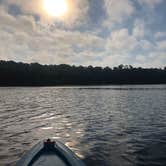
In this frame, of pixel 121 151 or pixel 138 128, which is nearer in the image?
pixel 121 151

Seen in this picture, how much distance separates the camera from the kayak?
12672mm

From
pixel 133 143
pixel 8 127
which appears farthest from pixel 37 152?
pixel 8 127

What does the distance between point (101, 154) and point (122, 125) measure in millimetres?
10970

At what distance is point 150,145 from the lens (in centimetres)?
1994

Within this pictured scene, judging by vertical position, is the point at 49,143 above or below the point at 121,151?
above

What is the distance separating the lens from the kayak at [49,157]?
41.6 feet

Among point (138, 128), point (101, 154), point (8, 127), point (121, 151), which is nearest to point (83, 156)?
point (101, 154)

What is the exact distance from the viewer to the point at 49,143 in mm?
14742

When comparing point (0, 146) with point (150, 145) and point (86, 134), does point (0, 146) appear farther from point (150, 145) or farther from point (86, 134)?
point (150, 145)

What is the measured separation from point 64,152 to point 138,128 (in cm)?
1411

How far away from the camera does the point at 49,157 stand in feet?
43.9

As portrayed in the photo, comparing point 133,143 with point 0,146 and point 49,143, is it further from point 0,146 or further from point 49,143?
point 0,146

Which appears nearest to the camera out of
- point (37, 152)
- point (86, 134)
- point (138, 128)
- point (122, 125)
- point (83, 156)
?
point (37, 152)

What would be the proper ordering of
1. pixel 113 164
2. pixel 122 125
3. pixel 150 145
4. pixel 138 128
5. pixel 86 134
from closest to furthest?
pixel 113 164 < pixel 150 145 < pixel 86 134 < pixel 138 128 < pixel 122 125
